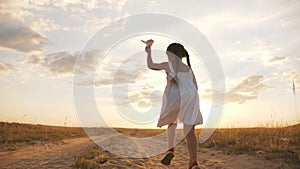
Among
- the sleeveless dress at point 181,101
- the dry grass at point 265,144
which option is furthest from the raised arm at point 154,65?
the dry grass at point 265,144

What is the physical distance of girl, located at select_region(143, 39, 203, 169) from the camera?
18.8ft

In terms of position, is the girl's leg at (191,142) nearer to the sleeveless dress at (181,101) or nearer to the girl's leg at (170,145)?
the sleeveless dress at (181,101)

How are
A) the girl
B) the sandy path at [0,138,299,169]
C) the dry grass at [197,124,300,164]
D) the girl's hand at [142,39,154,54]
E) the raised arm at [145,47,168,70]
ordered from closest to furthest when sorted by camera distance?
the girl, the raised arm at [145,47,168,70], the girl's hand at [142,39,154,54], the sandy path at [0,138,299,169], the dry grass at [197,124,300,164]

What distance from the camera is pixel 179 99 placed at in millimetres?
5809

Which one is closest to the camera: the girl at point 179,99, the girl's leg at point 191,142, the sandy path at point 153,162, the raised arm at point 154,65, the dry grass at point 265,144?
the girl's leg at point 191,142

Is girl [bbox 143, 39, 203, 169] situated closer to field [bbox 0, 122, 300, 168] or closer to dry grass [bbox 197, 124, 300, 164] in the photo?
field [bbox 0, 122, 300, 168]

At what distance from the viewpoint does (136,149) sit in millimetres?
10484

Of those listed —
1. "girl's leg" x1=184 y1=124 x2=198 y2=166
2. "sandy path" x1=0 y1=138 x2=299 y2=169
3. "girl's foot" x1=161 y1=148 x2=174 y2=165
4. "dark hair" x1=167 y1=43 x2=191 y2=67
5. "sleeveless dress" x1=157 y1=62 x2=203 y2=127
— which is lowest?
"sandy path" x1=0 y1=138 x2=299 y2=169

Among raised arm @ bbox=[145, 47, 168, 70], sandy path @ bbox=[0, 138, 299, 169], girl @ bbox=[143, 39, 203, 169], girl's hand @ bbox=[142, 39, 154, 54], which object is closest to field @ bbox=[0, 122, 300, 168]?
sandy path @ bbox=[0, 138, 299, 169]

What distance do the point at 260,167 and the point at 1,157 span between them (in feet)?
25.4

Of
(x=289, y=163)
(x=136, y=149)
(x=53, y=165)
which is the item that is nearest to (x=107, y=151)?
(x=136, y=149)

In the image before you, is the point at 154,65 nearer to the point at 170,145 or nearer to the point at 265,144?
the point at 170,145

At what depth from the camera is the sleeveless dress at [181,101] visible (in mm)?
5770

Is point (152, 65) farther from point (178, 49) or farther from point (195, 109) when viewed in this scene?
point (195, 109)
